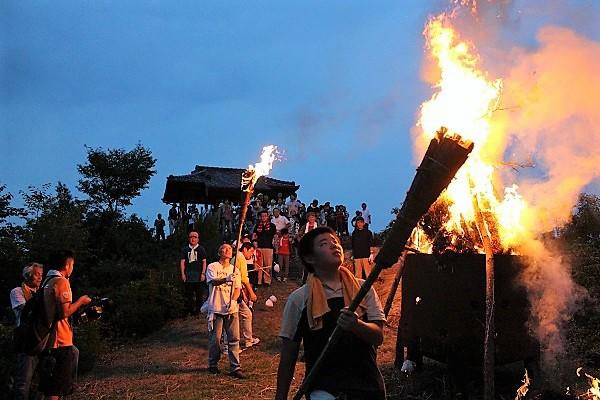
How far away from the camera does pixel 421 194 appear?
321 centimetres

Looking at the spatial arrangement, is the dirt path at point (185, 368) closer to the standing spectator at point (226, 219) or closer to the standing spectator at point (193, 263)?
the standing spectator at point (193, 263)

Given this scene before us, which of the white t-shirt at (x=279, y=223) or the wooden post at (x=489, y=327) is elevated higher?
the white t-shirt at (x=279, y=223)

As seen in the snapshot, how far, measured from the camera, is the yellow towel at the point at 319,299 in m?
3.34

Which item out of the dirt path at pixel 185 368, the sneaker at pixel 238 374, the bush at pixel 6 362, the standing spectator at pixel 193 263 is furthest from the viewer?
the standing spectator at pixel 193 263

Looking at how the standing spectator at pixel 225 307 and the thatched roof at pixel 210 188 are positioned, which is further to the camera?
the thatched roof at pixel 210 188

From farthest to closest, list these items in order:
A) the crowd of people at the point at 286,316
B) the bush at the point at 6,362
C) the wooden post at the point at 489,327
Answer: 1. the bush at the point at 6,362
2. the wooden post at the point at 489,327
3. the crowd of people at the point at 286,316

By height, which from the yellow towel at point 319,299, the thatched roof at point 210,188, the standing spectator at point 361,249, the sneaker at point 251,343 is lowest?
the sneaker at point 251,343

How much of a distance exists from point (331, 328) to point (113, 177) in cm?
2731

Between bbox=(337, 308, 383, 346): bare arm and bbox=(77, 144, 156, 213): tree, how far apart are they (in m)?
26.2

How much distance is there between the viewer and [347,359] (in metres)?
3.23

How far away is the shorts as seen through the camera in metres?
5.88

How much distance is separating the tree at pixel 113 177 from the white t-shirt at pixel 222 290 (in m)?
20.1

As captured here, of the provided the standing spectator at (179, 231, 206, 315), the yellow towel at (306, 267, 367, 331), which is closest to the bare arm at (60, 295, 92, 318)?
the yellow towel at (306, 267, 367, 331)

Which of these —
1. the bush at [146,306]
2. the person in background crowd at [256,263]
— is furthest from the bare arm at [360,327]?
the person in background crowd at [256,263]
